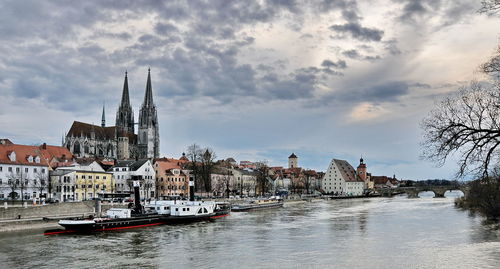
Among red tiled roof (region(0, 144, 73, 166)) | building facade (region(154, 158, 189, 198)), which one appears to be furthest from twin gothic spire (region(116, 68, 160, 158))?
red tiled roof (region(0, 144, 73, 166))

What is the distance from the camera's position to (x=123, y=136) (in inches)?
6811

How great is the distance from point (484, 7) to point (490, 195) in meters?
45.8

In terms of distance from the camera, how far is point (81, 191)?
3241 inches

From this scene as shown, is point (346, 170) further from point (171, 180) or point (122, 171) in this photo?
point (122, 171)

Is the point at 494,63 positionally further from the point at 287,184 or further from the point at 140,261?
the point at 287,184

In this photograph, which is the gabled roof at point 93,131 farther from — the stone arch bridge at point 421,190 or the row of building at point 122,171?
the stone arch bridge at point 421,190

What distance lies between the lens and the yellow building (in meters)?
81.8

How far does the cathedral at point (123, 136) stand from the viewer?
152 metres

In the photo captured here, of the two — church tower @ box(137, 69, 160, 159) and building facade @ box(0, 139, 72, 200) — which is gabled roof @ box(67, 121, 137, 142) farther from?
building facade @ box(0, 139, 72, 200)

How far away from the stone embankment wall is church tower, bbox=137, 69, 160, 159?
125488 millimetres

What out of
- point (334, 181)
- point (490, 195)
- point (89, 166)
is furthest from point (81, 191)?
point (334, 181)

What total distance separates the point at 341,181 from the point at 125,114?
90793 millimetres

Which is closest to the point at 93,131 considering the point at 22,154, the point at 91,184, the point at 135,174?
the point at 135,174

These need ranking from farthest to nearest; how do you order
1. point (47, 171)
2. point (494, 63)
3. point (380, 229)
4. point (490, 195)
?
1. point (47, 171)
2. point (490, 195)
3. point (380, 229)
4. point (494, 63)
